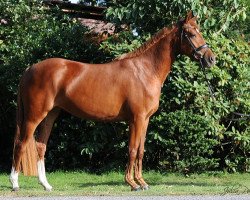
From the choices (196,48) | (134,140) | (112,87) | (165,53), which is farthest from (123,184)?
(196,48)

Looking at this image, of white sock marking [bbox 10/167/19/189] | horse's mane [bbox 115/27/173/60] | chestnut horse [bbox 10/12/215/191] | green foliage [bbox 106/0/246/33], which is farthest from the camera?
green foliage [bbox 106/0/246/33]

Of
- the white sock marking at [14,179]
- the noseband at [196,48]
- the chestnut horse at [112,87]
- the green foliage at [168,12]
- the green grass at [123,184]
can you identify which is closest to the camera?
the green grass at [123,184]

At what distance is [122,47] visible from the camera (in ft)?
35.7

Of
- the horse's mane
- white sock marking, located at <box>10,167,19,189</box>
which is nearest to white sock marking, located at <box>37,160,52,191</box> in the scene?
white sock marking, located at <box>10,167,19,189</box>

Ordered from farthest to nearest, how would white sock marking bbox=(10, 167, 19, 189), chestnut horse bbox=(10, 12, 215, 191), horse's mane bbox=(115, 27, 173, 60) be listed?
1. horse's mane bbox=(115, 27, 173, 60)
2. chestnut horse bbox=(10, 12, 215, 191)
3. white sock marking bbox=(10, 167, 19, 189)

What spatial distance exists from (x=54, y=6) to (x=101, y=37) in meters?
2.32

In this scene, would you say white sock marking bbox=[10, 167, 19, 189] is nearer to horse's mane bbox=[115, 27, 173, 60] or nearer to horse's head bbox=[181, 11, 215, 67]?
horse's mane bbox=[115, 27, 173, 60]

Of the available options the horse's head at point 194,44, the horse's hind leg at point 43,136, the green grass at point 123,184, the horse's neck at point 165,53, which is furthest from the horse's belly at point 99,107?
the horse's head at point 194,44

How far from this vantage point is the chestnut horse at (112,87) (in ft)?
29.1

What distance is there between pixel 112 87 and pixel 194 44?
54.7 inches

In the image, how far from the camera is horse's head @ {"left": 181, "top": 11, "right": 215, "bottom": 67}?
8.97 metres

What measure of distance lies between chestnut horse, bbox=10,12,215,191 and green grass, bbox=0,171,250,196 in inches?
16.0

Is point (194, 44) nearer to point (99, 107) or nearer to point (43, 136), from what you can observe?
point (99, 107)

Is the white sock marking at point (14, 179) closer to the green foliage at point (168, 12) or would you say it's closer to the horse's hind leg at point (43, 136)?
the horse's hind leg at point (43, 136)
